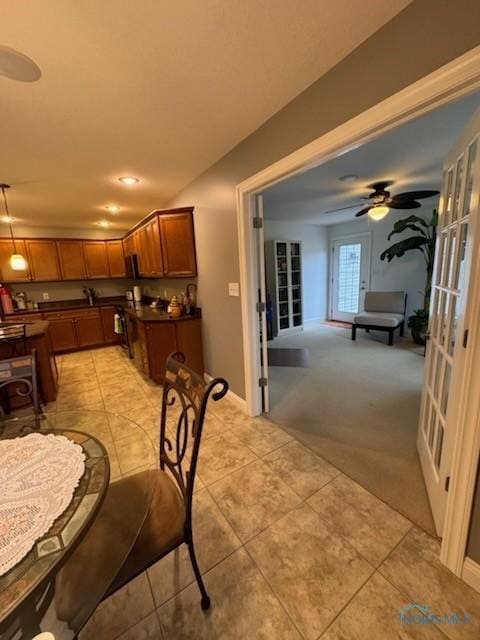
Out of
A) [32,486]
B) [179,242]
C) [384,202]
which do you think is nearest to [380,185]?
[384,202]

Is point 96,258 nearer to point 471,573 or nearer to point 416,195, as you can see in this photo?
point 416,195

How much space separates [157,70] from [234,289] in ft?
5.14


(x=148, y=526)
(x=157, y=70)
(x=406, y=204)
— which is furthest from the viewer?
(x=406, y=204)

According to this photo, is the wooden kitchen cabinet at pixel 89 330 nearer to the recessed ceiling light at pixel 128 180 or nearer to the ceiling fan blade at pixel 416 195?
the recessed ceiling light at pixel 128 180

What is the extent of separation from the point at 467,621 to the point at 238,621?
906 mm

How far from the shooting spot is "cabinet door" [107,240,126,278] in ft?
17.8

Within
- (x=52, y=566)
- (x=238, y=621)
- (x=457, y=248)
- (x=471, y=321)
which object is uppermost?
(x=457, y=248)

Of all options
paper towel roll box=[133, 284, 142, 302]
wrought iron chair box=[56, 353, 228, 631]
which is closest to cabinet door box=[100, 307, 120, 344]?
paper towel roll box=[133, 284, 142, 302]

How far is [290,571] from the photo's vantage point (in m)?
1.24

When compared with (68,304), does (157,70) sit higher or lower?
higher

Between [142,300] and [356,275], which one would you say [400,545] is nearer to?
[142,300]

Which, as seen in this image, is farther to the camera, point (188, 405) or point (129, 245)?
point (129, 245)

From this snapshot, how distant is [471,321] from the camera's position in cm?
103

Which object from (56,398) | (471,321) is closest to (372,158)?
(471,321)
